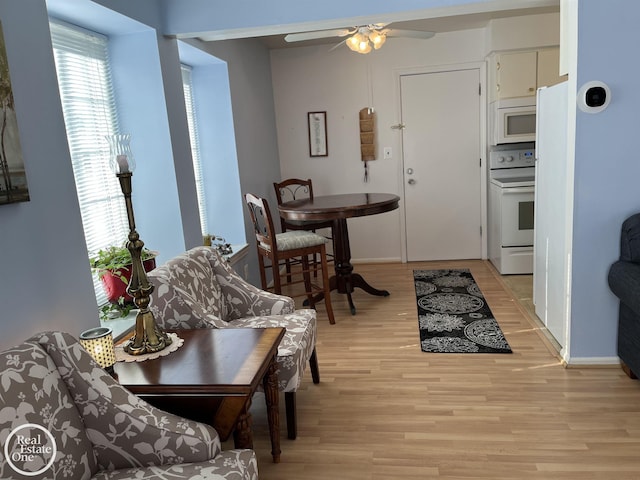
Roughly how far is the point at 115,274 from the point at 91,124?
81 cm

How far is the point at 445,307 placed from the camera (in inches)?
149

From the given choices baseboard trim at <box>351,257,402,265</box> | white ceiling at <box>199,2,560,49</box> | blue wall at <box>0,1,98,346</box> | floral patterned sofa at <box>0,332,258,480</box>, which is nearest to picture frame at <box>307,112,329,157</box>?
white ceiling at <box>199,2,560,49</box>

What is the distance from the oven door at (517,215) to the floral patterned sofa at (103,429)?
361 cm

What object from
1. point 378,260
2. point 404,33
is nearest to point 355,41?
point 404,33

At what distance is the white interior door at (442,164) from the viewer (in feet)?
16.1

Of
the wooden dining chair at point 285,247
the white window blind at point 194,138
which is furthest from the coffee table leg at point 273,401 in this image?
the white window blind at point 194,138

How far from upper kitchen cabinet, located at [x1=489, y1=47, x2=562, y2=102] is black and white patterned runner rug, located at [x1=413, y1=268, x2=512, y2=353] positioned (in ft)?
5.82

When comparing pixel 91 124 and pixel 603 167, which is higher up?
pixel 91 124

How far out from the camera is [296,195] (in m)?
5.25

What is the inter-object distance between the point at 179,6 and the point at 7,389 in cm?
229

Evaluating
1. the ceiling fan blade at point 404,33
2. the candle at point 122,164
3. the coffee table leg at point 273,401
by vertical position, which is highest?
the ceiling fan blade at point 404,33

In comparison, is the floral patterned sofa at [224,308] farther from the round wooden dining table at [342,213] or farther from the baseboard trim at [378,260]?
the baseboard trim at [378,260]

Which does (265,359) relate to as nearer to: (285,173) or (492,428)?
(492,428)

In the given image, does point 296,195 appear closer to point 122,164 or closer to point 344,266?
point 344,266
